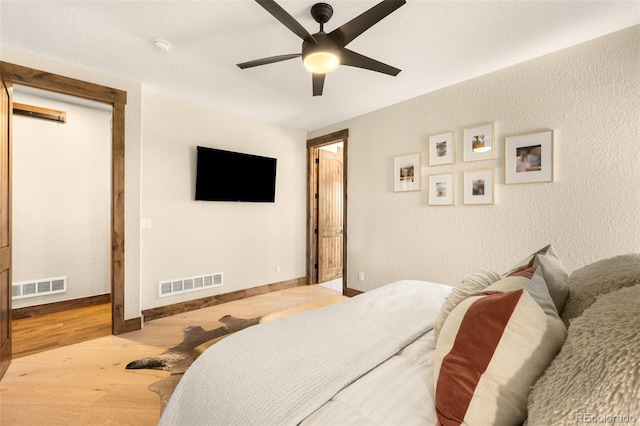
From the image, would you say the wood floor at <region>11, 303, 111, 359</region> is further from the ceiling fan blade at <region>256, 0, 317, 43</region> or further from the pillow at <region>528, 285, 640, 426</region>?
the pillow at <region>528, 285, 640, 426</region>

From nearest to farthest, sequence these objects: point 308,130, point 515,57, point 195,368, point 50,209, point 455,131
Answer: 1. point 195,368
2. point 515,57
3. point 455,131
4. point 50,209
5. point 308,130

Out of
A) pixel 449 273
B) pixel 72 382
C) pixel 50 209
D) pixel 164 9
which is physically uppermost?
pixel 164 9

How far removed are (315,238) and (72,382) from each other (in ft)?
11.4

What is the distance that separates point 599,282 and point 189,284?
12.5 ft

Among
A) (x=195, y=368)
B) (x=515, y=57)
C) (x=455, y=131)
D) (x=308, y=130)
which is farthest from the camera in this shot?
(x=308, y=130)

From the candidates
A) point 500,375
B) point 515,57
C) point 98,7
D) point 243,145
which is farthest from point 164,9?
point 515,57

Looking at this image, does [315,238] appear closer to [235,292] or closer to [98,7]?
[235,292]

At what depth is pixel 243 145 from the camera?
4.09 metres

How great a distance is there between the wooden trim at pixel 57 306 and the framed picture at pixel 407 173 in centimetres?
435

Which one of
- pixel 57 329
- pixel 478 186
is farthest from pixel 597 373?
pixel 57 329

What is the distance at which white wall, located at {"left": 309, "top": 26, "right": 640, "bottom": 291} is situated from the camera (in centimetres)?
219

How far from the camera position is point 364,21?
5.43 ft

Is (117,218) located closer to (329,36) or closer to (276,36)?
(276,36)

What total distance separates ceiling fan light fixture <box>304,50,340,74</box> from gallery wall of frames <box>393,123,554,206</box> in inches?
71.7
